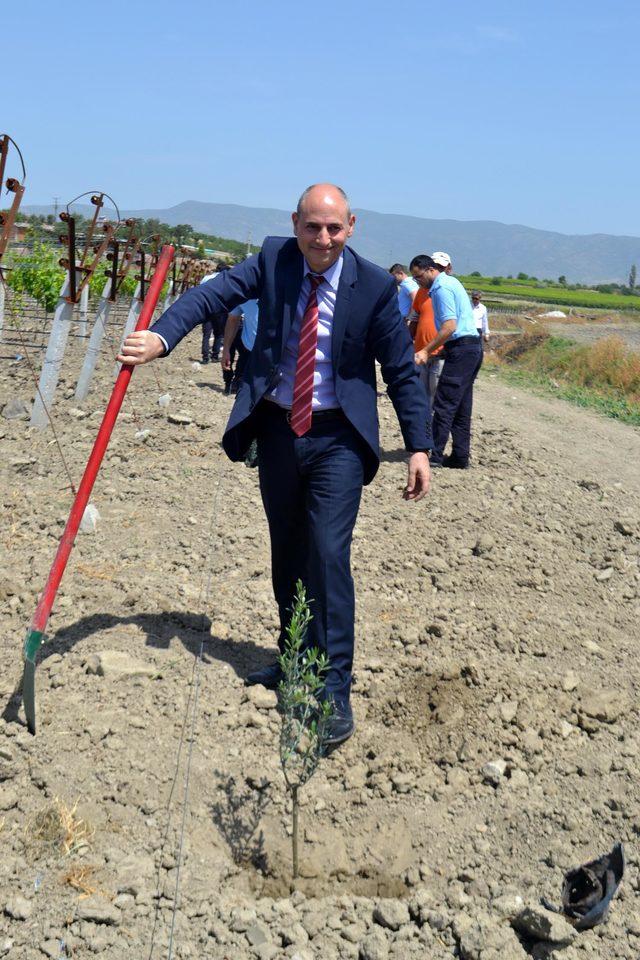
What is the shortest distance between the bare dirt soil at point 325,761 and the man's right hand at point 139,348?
1319 millimetres

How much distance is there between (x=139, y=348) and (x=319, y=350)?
66cm

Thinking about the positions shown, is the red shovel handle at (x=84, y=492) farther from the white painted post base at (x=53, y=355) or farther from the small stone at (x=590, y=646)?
the white painted post base at (x=53, y=355)

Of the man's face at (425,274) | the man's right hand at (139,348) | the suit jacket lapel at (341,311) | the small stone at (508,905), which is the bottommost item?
the small stone at (508,905)

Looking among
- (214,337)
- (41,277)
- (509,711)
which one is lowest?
(509,711)

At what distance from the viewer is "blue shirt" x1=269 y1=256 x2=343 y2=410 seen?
356 centimetres

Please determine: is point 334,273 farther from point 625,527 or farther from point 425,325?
point 425,325

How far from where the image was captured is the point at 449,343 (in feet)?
26.4

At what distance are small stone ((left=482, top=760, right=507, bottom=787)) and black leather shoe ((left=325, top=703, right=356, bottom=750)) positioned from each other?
528mm

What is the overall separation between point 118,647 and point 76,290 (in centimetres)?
549

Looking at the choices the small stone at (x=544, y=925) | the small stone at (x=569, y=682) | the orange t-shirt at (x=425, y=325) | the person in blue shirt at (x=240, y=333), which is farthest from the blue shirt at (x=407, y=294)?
the small stone at (x=544, y=925)

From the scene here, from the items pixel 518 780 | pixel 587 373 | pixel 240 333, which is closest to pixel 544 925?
pixel 518 780

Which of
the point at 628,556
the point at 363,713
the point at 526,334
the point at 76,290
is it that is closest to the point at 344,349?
the point at 363,713

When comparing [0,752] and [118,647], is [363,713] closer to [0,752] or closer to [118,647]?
[118,647]

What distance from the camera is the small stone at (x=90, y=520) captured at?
5.73 m
